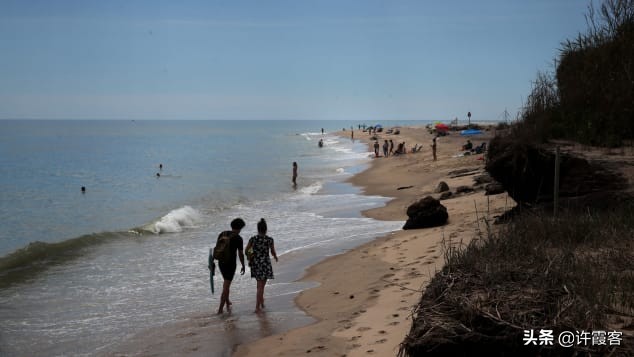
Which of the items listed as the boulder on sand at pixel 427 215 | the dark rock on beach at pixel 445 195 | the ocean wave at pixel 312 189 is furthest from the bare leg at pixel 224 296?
the ocean wave at pixel 312 189

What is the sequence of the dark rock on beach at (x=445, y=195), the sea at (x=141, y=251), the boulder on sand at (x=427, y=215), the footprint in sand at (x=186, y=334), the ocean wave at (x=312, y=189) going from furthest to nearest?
the ocean wave at (x=312, y=189) < the dark rock on beach at (x=445, y=195) < the boulder on sand at (x=427, y=215) < the sea at (x=141, y=251) < the footprint in sand at (x=186, y=334)

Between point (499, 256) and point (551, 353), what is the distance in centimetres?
167

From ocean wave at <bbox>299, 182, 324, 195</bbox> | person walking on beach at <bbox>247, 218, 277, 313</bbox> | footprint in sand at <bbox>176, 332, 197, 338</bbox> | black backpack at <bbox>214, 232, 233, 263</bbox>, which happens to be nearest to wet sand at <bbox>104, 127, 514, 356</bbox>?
footprint in sand at <bbox>176, 332, 197, 338</bbox>

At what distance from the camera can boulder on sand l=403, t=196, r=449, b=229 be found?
14273 millimetres

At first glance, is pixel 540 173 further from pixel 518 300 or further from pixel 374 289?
pixel 518 300

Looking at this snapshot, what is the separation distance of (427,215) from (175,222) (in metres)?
10.2

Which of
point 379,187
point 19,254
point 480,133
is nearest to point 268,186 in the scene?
point 379,187

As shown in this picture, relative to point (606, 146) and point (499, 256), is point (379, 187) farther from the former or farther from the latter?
point (499, 256)

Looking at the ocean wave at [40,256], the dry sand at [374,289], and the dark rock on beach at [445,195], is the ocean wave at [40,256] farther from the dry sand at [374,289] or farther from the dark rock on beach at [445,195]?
the dark rock on beach at [445,195]

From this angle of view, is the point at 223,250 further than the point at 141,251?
No

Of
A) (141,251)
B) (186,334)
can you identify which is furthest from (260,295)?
(141,251)

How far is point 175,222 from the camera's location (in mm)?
20375

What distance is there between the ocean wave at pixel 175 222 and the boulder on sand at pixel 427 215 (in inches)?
353

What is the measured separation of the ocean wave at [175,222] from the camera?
64.0ft
